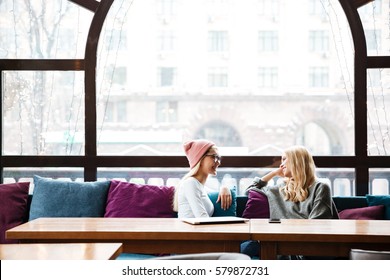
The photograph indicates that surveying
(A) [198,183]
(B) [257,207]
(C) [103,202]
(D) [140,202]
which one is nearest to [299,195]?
(B) [257,207]

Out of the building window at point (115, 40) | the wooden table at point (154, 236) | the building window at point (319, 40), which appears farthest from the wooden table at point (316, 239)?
the building window at point (115, 40)

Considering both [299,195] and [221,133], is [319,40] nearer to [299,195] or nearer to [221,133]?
[221,133]

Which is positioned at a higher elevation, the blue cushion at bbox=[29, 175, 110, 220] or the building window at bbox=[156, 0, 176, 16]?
the building window at bbox=[156, 0, 176, 16]

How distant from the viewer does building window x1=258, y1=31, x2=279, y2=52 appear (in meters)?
4.71

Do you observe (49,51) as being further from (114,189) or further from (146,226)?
(146,226)

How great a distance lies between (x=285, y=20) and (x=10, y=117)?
87.2 inches

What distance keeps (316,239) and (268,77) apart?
6.63 ft

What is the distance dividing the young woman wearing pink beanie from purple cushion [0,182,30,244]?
1096 mm

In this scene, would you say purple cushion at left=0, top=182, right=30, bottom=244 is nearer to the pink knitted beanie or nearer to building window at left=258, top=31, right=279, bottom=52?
the pink knitted beanie

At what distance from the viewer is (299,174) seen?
12.7ft

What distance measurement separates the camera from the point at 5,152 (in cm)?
476

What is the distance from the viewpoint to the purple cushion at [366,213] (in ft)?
13.0

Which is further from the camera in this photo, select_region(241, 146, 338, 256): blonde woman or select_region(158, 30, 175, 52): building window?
select_region(158, 30, 175, 52): building window

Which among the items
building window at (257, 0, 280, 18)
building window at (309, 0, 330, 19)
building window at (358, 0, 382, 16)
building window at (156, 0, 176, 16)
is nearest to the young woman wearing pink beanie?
building window at (156, 0, 176, 16)
